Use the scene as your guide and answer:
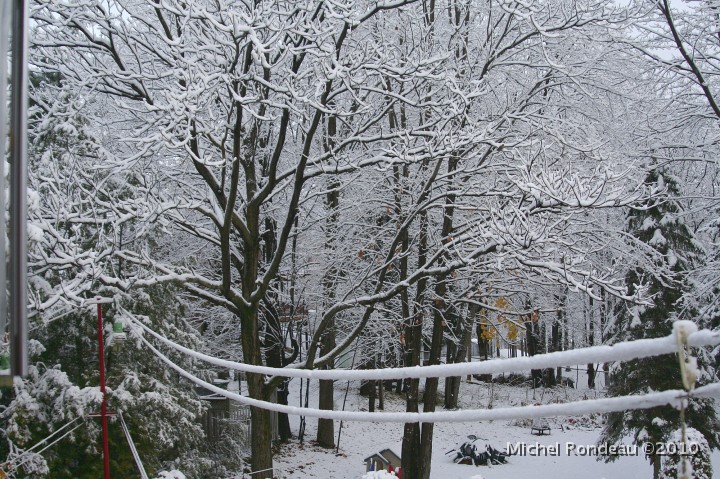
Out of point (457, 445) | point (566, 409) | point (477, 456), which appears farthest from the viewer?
point (457, 445)

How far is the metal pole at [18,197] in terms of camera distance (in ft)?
4.01

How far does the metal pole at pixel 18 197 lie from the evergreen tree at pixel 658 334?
536 inches

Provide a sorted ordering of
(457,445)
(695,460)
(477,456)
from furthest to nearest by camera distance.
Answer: (457,445) → (477,456) → (695,460)

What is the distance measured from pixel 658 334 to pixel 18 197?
15.4 metres

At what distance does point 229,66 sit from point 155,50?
1577 millimetres

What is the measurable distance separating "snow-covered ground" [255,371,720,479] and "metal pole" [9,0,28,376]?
12454 millimetres

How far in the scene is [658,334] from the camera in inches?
570

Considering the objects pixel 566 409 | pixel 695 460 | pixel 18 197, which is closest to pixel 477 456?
pixel 695 460

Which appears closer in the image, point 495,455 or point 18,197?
point 18,197

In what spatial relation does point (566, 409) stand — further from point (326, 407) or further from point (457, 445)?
point (457, 445)

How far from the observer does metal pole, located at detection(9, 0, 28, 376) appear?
1.22 meters

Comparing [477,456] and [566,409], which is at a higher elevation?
[566,409]

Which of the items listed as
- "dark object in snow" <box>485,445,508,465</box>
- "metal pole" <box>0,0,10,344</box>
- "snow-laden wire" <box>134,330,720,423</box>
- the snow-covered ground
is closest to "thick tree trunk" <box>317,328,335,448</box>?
the snow-covered ground

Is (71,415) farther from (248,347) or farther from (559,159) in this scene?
(559,159)
